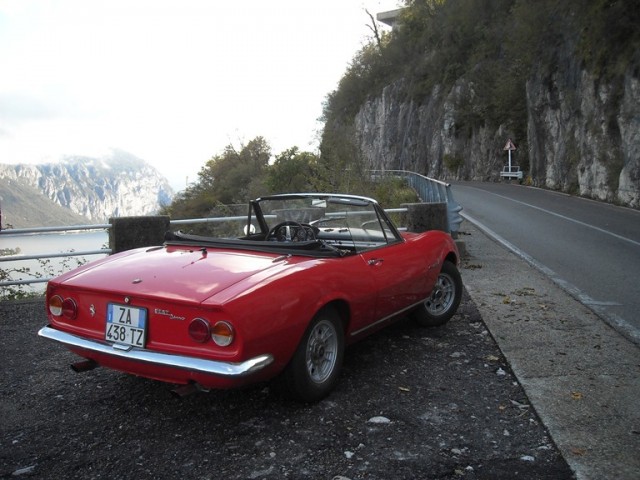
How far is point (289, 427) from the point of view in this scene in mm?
3514

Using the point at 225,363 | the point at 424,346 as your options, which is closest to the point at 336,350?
the point at 225,363

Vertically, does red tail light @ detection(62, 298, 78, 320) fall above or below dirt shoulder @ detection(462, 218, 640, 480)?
above

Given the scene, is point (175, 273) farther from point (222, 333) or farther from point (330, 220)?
point (330, 220)

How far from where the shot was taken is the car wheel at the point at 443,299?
5.45 metres

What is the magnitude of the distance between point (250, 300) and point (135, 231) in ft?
15.4

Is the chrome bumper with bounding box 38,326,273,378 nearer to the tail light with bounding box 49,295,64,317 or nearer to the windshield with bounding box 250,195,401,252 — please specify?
the tail light with bounding box 49,295,64,317

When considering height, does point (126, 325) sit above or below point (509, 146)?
below

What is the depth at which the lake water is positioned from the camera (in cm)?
715

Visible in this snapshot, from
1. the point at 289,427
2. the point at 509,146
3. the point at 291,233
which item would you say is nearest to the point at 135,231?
the point at 291,233

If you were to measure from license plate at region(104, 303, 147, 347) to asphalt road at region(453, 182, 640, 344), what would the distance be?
4.28 m

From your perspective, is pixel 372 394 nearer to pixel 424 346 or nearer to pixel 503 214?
pixel 424 346

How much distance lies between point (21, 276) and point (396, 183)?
56.0 feet

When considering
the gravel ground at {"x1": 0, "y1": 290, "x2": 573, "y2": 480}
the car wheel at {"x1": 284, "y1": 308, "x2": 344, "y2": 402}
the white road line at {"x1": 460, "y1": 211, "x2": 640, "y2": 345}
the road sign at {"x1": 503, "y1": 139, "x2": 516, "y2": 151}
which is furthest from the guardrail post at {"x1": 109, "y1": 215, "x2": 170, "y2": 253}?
the road sign at {"x1": 503, "y1": 139, "x2": 516, "y2": 151}

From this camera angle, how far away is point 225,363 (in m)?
3.16
